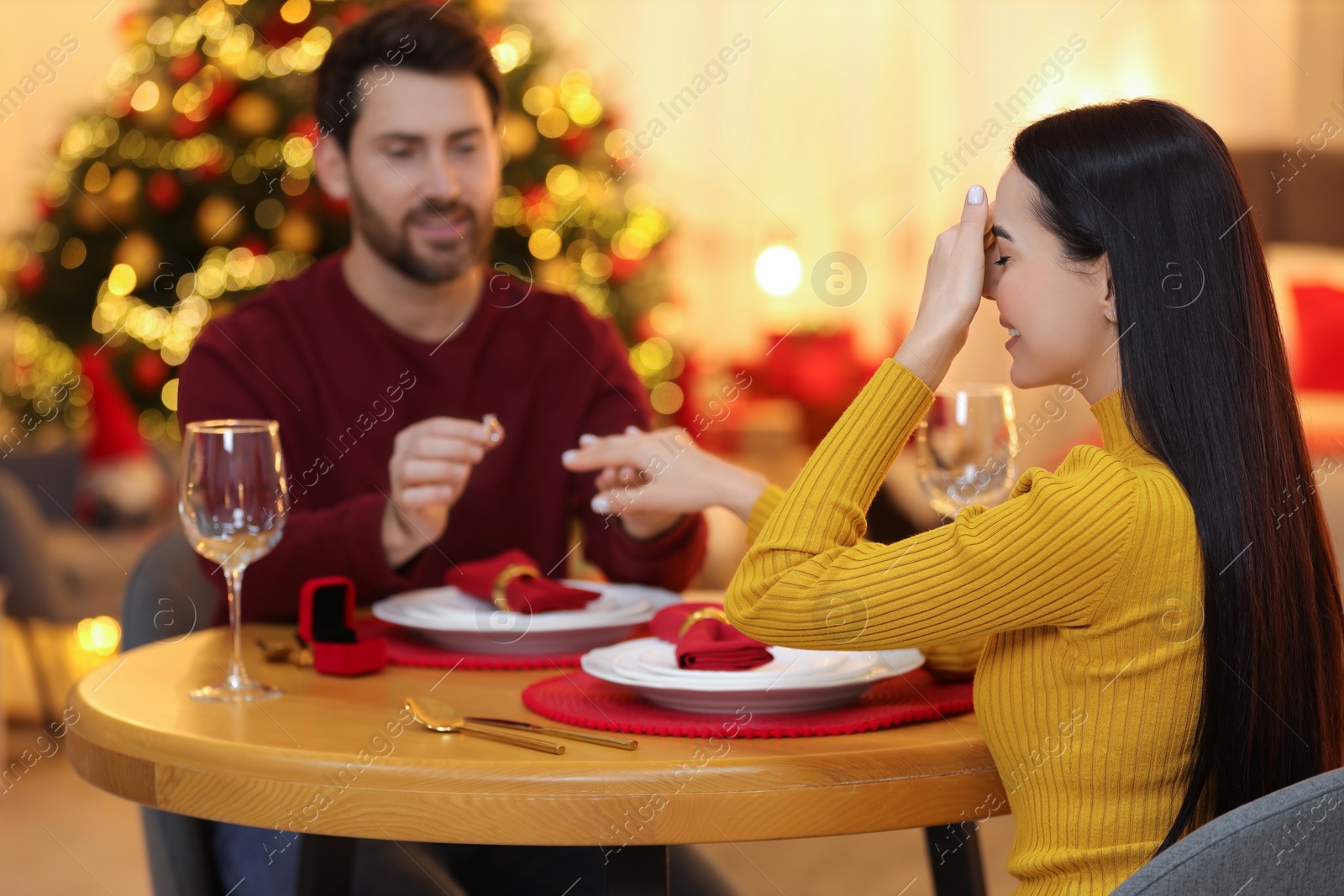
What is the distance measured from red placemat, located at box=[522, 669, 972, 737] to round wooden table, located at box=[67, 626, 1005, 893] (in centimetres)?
1

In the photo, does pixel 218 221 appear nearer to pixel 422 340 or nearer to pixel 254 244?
Result: pixel 254 244

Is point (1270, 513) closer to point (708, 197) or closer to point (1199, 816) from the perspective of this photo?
point (1199, 816)

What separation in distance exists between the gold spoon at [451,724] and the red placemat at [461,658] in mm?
169

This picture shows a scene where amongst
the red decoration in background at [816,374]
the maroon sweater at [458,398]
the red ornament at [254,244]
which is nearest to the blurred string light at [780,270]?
the red decoration in background at [816,374]

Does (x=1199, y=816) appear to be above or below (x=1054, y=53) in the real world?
below

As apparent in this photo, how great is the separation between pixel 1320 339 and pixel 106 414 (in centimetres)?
313

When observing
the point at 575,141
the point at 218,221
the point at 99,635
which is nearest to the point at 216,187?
the point at 218,221

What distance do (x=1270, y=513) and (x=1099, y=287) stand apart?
0.19m

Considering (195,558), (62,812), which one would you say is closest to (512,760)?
(195,558)

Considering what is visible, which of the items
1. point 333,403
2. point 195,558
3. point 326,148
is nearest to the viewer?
point 195,558

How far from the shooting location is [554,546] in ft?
5.96

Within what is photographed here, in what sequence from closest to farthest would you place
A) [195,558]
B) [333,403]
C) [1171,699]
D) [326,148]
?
[1171,699] → [195,558] → [333,403] → [326,148]

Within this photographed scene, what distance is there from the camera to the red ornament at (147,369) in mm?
3168

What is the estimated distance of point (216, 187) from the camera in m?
3.07
